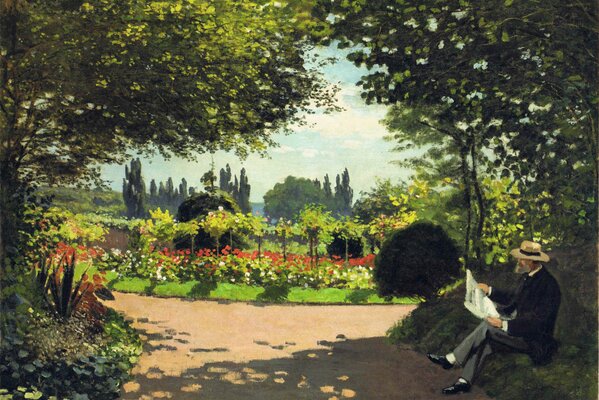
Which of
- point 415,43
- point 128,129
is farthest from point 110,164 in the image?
point 415,43

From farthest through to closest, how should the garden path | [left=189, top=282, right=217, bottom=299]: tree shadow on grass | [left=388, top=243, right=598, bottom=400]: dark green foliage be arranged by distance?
[left=189, top=282, right=217, bottom=299]: tree shadow on grass, the garden path, [left=388, top=243, right=598, bottom=400]: dark green foliage

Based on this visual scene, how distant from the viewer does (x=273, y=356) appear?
8.52m

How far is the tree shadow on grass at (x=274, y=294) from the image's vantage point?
527 inches

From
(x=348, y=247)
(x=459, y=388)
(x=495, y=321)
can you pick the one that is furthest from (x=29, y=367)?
(x=348, y=247)

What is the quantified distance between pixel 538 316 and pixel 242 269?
30.1ft

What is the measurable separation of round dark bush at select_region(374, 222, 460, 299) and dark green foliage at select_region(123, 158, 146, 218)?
146 inches

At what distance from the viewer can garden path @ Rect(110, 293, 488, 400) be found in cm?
686

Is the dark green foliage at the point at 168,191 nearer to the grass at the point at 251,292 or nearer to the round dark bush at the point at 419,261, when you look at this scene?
the grass at the point at 251,292

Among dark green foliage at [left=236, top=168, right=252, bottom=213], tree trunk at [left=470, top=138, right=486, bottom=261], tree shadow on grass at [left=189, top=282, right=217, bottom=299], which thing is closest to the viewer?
tree trunk at [left=470, top=138, right=486, bottom=261]

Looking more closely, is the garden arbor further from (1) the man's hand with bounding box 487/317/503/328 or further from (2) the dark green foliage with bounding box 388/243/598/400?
(2) the dark green foliage with bounding box 388/243/598/400

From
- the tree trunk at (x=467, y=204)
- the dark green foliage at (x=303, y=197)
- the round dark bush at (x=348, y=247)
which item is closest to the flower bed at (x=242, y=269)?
the round dark bush at (x=348, y=247)

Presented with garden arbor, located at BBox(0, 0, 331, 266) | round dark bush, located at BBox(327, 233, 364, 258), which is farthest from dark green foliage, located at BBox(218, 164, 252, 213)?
round dark bush, located at BBox(327, 233, 364, 258)

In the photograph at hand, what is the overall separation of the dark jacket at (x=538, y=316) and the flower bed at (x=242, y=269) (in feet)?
25.5

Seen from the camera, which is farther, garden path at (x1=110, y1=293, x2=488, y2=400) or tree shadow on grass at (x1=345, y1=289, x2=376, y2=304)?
tree shadow on grass at (x1=345, y1=289, x2=376, y2=304)
